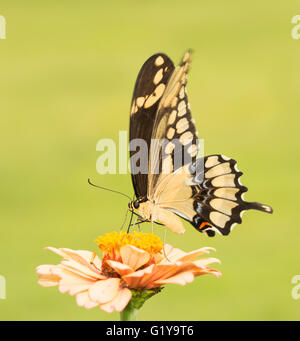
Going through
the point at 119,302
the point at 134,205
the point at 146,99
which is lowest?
the point at 119,302

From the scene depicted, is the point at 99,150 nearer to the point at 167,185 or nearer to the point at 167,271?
the point at 167,185

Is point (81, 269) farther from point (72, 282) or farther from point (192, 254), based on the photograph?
point (192, 254)

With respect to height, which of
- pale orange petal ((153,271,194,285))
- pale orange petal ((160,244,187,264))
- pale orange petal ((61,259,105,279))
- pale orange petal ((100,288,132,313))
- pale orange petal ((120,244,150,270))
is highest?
pale orange petal ((160,244,187,264))

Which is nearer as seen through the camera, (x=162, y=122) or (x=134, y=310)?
(x=134, y=310)

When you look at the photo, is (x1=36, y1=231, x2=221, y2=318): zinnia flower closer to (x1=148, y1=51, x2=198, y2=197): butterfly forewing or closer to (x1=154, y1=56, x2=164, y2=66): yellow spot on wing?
(x1=148, y1=51, x2=198, y2=197): butterfly forewing

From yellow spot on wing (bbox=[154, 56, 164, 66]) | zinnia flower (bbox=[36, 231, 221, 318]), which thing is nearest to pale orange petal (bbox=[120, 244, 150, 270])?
zinnia flower (bbox=[36, 231, 221, 318])

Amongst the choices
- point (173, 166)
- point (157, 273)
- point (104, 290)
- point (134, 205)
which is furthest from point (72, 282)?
point (173, 166)

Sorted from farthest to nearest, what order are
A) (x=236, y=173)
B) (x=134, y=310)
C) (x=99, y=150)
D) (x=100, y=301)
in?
1. (x=99, y=150)
2. (x=236, y=173)
3. (x=134, y=310)
4. (x=100, y=301)

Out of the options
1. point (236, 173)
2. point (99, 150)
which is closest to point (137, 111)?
point (236, 173)
